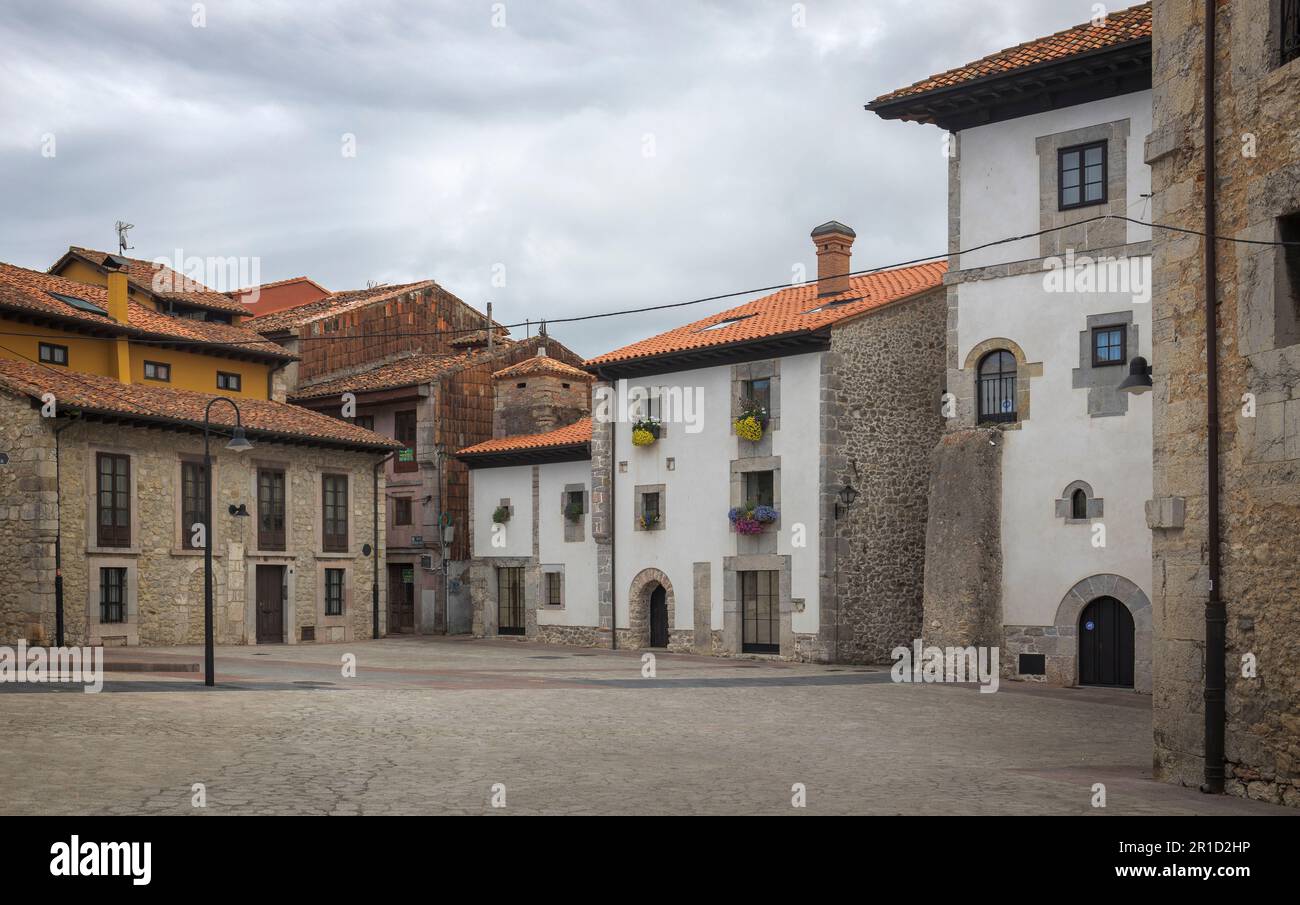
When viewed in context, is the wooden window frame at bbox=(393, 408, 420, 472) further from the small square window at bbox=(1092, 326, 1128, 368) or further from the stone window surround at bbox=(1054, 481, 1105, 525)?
the small square window at bbox=(1092, 326, 1128, 368)

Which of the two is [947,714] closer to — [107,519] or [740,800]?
[740,800]

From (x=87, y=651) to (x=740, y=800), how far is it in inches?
827

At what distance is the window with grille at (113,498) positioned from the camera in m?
29.6

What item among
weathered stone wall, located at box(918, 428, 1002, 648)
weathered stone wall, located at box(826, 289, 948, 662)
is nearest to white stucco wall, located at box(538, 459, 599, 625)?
weathered stone wall, located at box(826, 289, 948, 662)

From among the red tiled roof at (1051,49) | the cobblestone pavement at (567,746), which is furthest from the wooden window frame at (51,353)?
the red tiled roof at (1051,49)

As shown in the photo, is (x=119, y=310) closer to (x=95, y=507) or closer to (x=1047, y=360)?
(x=95, y=507)

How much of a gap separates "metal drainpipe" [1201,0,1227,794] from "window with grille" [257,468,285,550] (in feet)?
87.5

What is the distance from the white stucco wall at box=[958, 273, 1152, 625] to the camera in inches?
907

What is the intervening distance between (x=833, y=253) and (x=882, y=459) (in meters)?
6.06

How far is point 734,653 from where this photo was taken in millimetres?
30844

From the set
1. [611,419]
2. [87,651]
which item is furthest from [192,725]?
[611,419]

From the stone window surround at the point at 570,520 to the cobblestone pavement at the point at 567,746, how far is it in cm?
1140

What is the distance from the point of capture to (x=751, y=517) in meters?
30.4

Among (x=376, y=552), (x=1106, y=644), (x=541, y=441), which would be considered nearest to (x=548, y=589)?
(x=541, y=441)
